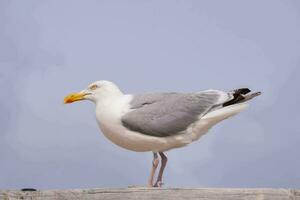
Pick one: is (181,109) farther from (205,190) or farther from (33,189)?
(33,189)

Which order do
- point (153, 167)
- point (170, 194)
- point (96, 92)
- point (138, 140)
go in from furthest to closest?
1. point (96, 92)
2. point (153, 167)
3. point (138, 140)
4. point (170, 194)

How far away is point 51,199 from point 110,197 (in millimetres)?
511

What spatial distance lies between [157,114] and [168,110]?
0.12 metres

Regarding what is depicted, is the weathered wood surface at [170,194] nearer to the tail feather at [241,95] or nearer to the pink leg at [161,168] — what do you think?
the pink leg at [161,168]

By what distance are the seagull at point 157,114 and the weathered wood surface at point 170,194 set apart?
725mm

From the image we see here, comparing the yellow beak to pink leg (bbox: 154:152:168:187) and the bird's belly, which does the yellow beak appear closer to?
the bird's belly

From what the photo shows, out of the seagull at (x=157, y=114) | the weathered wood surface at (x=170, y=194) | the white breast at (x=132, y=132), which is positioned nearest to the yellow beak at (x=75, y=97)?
the seagull at (x=157, y=114)

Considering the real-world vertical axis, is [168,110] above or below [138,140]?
above

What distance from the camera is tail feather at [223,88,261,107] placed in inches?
220

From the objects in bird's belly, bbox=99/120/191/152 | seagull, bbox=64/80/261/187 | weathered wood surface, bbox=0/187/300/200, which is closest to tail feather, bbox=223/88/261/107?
seagull, bbox=64/80/261/187

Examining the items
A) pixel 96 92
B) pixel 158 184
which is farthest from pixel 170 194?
pixel 96 92

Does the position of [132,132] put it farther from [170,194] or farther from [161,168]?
[170,194]

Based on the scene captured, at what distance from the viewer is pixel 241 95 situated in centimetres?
561

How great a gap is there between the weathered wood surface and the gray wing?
801 mm
